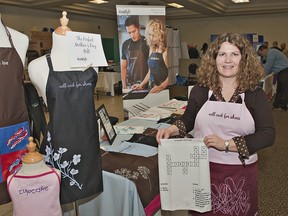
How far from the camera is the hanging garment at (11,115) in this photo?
106cm

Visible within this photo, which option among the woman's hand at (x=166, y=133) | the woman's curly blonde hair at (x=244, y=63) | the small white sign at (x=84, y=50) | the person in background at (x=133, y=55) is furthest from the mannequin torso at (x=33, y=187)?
the person in background at (x=133, y=55)

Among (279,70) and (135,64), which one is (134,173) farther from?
(279,70)

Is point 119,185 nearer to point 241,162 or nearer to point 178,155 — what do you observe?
point 178,155

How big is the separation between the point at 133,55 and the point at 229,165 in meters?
2.01

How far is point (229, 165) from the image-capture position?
1.45m

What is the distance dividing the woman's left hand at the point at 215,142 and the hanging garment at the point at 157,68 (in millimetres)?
2015

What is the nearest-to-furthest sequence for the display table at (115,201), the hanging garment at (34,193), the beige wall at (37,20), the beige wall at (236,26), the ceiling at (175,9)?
the hanging garment at (34,193), the display table at (115,201), the ceiling at (175,9), the beige wall at (37,20), the beige wall at (236,26)

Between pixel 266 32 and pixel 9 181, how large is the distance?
444 inches

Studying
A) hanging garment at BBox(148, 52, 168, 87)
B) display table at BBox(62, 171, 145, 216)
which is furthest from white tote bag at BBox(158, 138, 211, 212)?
hanging garment at BBox(148, 52, 168, 87)

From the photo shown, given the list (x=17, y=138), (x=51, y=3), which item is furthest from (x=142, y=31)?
(x=51, y=3)

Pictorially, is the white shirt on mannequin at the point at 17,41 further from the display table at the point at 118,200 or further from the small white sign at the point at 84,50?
the display table at the point at 118,200

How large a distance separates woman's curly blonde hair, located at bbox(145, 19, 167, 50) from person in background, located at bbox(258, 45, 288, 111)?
3.53m

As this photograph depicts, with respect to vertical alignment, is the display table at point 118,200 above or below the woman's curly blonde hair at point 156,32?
below

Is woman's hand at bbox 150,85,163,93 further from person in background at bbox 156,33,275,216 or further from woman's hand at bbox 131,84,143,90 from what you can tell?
person in background at bbox 156,33,275,216
